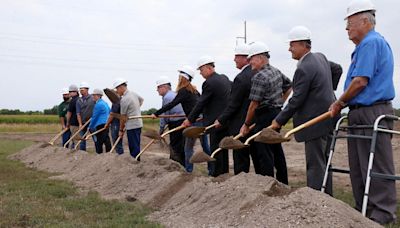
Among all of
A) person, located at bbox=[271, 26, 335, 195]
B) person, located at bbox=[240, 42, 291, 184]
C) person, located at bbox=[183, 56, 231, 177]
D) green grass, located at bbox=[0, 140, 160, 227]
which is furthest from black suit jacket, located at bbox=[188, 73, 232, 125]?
person, located at bbox=[271, 26, 335, 195]

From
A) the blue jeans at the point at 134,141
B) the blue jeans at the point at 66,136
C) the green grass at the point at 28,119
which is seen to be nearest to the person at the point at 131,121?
the blue jeans at the point at 134,141

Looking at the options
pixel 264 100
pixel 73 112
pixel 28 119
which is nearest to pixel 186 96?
pixel 264 100

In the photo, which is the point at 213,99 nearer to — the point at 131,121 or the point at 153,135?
the point at 153,135

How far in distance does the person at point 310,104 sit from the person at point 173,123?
3883 mm

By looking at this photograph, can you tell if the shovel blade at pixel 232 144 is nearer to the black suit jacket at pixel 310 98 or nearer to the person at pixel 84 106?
the black suit jacket at pixel 310 98

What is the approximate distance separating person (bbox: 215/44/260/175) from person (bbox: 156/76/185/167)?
2220 millimetres

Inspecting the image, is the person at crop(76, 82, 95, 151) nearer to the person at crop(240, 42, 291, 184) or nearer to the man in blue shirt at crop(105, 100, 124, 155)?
the man in blue shirt at crop(105, 100, 124, 155)

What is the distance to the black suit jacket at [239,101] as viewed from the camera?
7438mm

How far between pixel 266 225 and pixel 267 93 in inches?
106

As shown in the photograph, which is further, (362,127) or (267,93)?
(267,93)

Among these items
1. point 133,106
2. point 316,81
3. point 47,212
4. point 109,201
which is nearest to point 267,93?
point 316,81

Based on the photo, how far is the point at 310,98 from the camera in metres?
6.09

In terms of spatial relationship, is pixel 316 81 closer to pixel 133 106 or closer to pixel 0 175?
pixel 133 106

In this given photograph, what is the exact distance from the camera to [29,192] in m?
7.99
